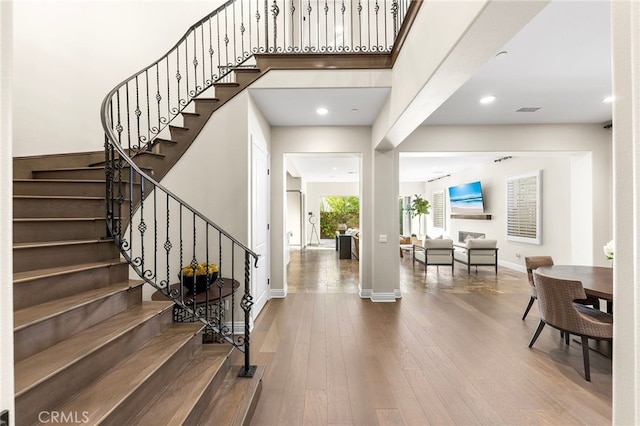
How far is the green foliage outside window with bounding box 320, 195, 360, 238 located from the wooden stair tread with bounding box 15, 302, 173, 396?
40.3 feet

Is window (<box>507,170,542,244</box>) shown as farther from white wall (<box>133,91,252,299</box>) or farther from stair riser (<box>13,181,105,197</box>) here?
stair riser (<box>13,181,105,197</box>)

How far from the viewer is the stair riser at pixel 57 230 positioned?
2.18 meters

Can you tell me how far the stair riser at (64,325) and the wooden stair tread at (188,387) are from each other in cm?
67

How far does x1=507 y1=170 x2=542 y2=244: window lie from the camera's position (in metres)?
6.45

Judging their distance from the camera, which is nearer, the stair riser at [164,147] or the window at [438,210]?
the stair riser at [164,147]

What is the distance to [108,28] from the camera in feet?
13.8

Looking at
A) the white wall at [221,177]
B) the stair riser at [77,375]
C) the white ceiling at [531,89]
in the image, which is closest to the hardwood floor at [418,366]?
the stair riser at [77,375]

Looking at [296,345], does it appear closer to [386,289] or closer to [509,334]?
[386,289]

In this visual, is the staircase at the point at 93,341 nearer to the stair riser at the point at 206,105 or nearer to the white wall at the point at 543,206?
the stair riser at the point at 206,105

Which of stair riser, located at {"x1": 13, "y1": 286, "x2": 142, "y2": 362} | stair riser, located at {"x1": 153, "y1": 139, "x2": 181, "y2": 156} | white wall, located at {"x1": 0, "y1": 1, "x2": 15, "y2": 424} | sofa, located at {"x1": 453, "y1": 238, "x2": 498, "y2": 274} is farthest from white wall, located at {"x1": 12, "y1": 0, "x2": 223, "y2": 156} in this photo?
sofa, located at {"x1": 453, "y1": 238, "x2": 498, "y2": 274}

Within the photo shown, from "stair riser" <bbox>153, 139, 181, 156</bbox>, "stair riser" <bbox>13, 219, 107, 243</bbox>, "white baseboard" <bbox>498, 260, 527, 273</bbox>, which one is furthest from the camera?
"white baseboard" <bbox>498, 260, 527, 273</bbox>

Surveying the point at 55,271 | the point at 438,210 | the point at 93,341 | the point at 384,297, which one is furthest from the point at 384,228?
the point at 438,210

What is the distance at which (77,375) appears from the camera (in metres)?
1.47

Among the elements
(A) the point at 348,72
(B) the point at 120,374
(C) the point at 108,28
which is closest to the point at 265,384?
(B) the point at 120,374
